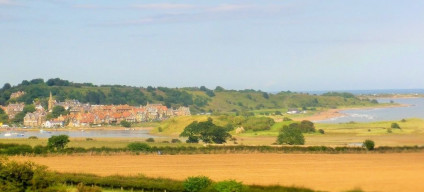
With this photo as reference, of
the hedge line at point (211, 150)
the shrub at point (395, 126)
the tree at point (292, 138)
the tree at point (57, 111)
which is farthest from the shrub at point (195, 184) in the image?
the tree at point (57, 111)

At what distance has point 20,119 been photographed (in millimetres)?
145250

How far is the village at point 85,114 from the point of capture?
138 meters

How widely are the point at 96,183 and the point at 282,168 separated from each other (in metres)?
11.5

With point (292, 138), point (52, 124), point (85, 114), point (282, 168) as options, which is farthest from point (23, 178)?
point (85, 114)

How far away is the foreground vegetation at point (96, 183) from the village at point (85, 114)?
4012 inches

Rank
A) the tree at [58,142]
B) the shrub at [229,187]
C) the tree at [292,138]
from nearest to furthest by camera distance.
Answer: the shrub at [229,187]
the tree at [58,142]
the tree at [292,138]

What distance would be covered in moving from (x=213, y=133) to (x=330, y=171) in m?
38.8

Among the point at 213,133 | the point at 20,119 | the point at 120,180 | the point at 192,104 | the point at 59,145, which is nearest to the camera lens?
the point at 120,180

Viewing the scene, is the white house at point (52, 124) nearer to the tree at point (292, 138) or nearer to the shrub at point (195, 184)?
the tree at point (292, 138)

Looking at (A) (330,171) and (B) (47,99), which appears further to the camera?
(B) (47,99)

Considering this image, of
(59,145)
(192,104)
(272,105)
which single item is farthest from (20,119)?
(59,145)

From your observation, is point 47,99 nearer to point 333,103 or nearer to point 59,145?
point 333,103

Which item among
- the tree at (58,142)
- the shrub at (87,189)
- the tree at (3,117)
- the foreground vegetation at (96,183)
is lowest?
the shrub at (87,189)

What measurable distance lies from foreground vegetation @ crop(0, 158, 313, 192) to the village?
102m
